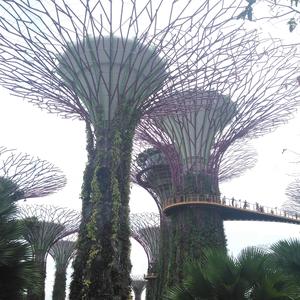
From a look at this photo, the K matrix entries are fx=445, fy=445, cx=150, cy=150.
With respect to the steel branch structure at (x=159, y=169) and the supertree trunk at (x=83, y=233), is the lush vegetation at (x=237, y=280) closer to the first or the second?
the supertree trunk at (x=83, y=233)

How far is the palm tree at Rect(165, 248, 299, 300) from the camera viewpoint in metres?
7.44

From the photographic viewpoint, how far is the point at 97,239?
39.9ft

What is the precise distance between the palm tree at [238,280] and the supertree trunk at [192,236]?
1432cm

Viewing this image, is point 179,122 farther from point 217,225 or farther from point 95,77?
point 95,77

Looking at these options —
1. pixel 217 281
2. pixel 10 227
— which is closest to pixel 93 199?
pixel 10 227

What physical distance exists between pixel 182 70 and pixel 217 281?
9540 millimetres

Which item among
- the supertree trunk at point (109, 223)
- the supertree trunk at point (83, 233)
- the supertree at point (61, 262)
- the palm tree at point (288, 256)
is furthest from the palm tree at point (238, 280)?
the supertree at point (61, 262)

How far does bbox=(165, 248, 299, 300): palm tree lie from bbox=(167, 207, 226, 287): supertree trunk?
1432cm

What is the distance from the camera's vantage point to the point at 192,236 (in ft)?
74.4

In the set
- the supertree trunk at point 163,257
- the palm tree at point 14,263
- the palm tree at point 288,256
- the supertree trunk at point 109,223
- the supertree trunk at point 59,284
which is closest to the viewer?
the palm tree at point 14,263

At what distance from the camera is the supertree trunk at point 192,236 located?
22.4 meters

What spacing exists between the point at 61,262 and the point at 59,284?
88.9 inches

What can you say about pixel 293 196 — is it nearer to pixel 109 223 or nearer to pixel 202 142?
pixel 202 142

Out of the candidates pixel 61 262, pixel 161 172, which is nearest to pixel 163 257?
pixel 161 172
